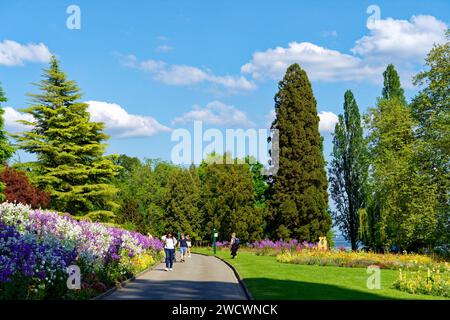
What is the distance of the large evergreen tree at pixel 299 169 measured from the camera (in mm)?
48219

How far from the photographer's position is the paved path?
15848mm

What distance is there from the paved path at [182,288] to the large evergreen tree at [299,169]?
80.0 ft

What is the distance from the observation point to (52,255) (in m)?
14.4

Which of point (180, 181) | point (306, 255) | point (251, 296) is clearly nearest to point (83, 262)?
point (251, 296)

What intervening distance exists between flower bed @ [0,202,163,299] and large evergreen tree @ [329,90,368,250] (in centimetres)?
3715

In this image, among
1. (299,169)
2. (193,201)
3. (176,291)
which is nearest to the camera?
(176,291)

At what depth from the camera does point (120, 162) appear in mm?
97812

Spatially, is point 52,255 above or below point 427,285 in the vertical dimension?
above

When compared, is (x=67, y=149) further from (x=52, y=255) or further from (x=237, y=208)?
(x=52, y=255)

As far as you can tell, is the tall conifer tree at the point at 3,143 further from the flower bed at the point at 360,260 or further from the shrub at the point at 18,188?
the flower bed at the point at 360,260

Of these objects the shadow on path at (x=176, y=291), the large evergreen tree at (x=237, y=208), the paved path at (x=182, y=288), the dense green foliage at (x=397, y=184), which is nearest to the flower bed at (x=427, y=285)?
the paved path at (x=182, y=288)

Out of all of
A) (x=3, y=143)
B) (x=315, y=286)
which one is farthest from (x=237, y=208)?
(x=315, y=286)

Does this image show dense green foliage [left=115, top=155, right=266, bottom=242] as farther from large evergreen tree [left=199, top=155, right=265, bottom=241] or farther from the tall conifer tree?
the tall conifer tree

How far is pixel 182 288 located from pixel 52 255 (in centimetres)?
519
